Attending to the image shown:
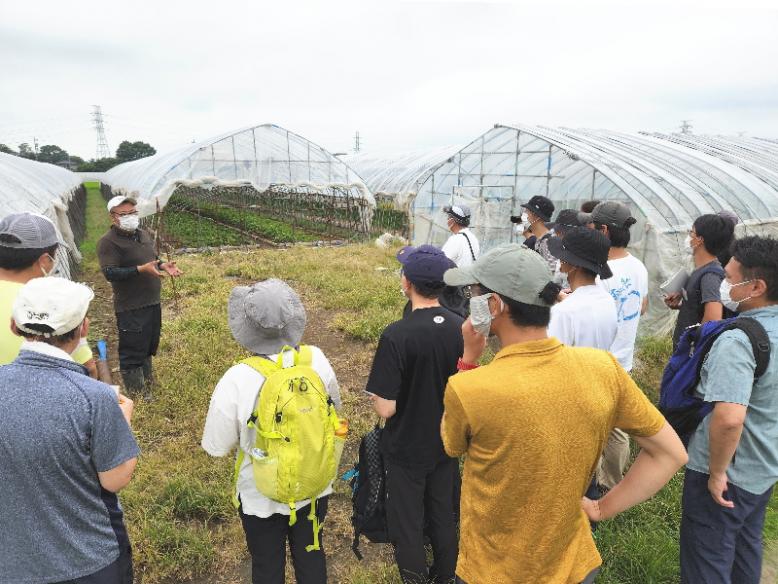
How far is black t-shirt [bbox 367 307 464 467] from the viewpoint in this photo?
229 centimetres

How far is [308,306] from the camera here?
25.6 ft

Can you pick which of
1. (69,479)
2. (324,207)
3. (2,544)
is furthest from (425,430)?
(324,207)

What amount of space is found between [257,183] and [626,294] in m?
13.6

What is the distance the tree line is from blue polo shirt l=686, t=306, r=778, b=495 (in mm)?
57421

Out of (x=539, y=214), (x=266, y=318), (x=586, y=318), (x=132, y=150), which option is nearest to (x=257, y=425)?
(x=266, y=318)

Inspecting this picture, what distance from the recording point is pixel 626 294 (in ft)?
10.2

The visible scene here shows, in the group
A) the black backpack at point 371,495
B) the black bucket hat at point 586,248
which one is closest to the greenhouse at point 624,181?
the black bucket hat at point 586,248

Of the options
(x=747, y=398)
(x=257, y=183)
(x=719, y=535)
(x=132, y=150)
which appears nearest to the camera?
(x=747, y=398)

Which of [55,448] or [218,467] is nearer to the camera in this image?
[55,448]

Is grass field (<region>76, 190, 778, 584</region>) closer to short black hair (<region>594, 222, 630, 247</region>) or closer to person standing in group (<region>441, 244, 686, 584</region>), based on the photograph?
person standing in group (<region>441, 244, 686, 584</region>)

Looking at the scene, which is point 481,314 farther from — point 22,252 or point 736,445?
point 22,252

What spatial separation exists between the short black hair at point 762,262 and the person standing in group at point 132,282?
4229 millimetres

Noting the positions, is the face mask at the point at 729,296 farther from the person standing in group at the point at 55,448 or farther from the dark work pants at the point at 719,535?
the person standing in group at the point at 55,448

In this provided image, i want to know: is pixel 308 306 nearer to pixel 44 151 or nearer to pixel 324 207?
pixel 324 207
